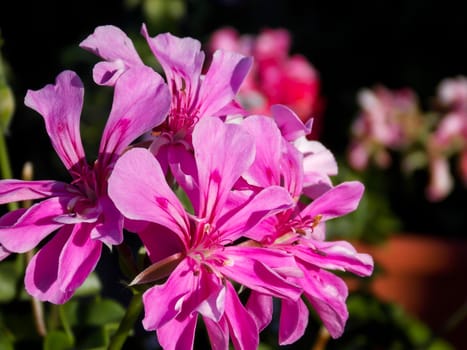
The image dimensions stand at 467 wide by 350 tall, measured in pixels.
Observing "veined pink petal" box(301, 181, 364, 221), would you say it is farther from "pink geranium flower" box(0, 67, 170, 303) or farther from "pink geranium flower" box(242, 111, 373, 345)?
"pink geranium flower" box(0, 67, 170, 303)

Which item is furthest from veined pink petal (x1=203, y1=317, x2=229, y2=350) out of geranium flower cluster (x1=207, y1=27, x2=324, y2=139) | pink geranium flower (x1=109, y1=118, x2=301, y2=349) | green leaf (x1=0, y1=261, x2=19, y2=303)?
geranium flower cluster (x1=207, y1=27, x2=324, y2=139)

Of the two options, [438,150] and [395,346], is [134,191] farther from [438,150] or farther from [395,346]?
[438,150]

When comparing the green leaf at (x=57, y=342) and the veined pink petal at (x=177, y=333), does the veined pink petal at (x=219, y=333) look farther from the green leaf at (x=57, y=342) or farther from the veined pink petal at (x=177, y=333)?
the green leaf at (x=57, y=342)

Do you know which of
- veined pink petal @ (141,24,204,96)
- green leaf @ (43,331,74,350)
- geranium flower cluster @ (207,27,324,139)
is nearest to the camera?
veined pink petal @ (141,24,204,96)

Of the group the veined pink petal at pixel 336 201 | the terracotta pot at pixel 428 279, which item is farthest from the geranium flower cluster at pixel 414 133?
the veined pink petal at pixel 336 201

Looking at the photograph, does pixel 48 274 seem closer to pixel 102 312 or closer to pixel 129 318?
pixel 129 318

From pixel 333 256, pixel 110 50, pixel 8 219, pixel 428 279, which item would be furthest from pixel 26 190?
pixel 428 279
